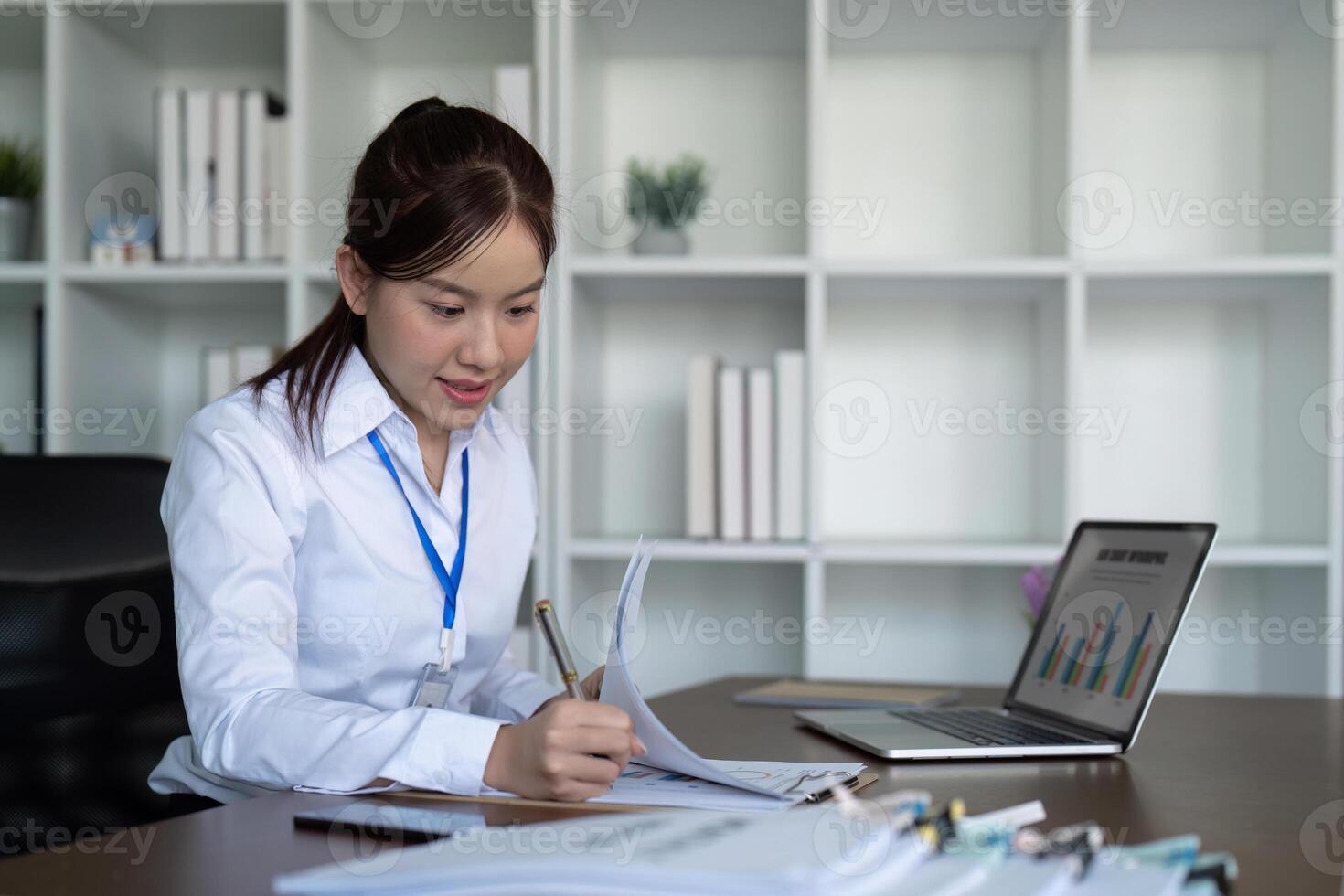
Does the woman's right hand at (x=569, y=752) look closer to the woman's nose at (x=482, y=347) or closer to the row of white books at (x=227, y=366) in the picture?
the woman's nose at (x=482, y=347)

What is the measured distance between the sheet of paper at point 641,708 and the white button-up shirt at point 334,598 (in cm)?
10

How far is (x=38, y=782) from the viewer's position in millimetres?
1098

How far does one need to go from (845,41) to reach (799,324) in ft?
1.75

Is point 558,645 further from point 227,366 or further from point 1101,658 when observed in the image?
point 227,366

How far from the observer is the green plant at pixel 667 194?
7.11ft

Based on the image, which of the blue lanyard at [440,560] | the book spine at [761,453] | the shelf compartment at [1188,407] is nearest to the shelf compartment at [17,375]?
the book spine at [761,453]

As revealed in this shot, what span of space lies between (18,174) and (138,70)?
0.32 meters

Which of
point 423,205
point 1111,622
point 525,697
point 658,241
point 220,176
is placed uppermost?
point 220,176

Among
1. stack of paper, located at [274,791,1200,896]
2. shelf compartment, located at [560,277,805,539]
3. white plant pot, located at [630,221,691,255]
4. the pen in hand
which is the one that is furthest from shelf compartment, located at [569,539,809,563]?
stack of paper, located at [274,791,1200,896]

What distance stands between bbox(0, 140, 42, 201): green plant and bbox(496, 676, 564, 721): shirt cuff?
153 cm

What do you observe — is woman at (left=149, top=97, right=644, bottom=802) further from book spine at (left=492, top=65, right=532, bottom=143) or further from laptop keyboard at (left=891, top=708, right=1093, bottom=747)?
book spine at (left=492, top=65, right=532, bottom=143)

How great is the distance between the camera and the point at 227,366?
220 cm

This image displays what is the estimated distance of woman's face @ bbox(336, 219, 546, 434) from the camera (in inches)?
43.4

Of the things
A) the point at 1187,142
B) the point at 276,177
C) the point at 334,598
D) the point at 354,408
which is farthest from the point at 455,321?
the point at 1187,142
